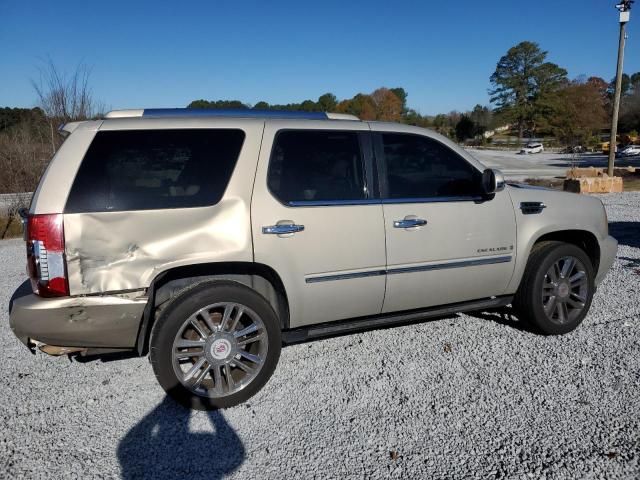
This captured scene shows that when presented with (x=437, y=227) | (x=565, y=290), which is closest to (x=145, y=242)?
(x=437, y=227)

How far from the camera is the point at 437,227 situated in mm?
3646

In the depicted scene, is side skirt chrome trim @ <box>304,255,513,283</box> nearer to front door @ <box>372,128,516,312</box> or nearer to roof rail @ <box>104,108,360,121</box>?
front door @ <box>372,128,516,312</box>

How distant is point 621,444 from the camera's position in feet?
8.84

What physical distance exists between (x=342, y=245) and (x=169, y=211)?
1.17 m

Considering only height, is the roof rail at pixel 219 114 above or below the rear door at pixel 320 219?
above

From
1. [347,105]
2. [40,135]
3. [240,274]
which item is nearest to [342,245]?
[240,274]

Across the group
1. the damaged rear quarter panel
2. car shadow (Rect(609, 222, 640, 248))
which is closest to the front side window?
the damaged rear quarter panel

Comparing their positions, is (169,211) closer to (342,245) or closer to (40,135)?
(342,245)

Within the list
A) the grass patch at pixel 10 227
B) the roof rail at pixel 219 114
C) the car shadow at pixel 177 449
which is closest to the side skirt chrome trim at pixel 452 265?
the roof rail at pixel 219 114

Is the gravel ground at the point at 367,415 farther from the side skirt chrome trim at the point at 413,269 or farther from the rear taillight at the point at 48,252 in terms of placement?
the rear taillight at the point at 48,252

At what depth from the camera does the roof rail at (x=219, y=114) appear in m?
3.24

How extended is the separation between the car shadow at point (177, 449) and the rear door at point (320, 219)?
916 mm

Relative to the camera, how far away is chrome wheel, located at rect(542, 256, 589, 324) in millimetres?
4141

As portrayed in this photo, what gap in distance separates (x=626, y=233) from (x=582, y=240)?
5.08 metres
